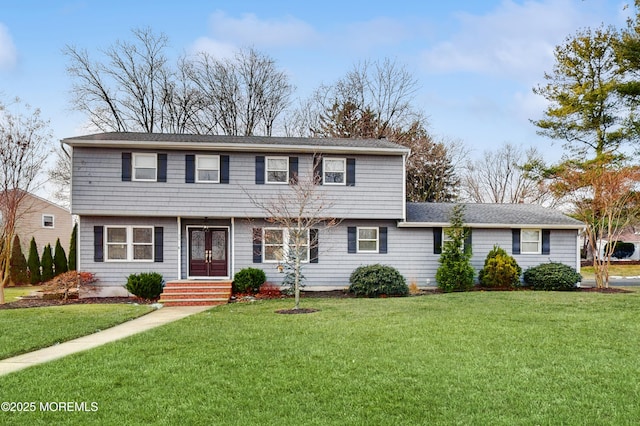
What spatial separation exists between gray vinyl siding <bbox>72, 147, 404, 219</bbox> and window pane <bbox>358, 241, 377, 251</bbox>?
1137mm

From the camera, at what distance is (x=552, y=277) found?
15.8 m

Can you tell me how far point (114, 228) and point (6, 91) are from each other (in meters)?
6.49

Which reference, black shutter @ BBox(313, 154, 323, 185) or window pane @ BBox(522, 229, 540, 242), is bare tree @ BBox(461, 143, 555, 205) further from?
black shutter @ BBox(313, 154, 323, 185)

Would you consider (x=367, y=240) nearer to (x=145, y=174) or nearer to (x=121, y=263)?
(x=145, y=174)

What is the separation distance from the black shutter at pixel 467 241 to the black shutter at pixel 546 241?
300 centimetres

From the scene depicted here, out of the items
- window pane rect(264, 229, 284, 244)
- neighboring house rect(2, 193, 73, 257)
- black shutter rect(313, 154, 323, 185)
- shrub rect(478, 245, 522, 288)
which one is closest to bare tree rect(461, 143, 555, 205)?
shrub rect(478, 245, 522, 288)

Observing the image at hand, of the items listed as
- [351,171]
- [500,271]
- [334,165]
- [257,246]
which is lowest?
[500,271]

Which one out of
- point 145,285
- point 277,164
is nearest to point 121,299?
point 145,285

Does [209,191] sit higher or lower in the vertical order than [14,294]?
higher

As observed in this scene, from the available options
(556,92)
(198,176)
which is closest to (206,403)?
(198,176)

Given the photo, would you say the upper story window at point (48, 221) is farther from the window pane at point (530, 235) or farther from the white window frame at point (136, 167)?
the window pane at point (530, 235)

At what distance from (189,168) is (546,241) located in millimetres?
14108

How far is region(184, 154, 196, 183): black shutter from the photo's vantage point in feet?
51.0

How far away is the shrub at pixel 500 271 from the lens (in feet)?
52.3
